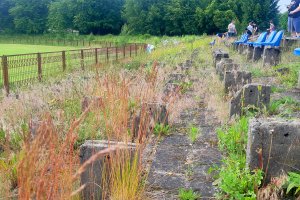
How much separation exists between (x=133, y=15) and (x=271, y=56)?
231 feet

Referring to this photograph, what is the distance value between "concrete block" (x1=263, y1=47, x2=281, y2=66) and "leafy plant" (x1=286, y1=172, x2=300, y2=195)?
6901mm

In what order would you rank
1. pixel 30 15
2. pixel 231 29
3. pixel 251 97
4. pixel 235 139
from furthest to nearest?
pixel 30 15 < pixel 231 29 < pixel 251 97 < pixel 235 139

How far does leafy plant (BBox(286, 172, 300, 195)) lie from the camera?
8.18 ft

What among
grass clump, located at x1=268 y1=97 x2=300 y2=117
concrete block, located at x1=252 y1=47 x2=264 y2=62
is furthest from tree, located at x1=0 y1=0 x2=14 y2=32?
grass clump, located at x1=268 y1=97 x2=300 y2=117

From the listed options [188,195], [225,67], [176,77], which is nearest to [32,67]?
[176,77]

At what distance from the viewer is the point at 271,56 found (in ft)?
30.2

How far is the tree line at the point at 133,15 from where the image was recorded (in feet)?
222

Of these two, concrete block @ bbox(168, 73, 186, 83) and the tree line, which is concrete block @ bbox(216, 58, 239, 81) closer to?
concrete block @ bbox(168, 73, 186, 83)

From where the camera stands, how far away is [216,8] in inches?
2778

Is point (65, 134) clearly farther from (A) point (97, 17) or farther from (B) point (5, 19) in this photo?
(B) point (5, 19)

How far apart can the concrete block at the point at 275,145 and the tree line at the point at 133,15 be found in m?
64.3

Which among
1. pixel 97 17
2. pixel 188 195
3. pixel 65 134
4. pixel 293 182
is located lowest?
pixel 188 195

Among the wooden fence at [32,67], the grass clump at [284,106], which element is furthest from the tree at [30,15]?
the grass clump at [284,106]

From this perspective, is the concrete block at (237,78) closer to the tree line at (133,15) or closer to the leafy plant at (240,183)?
the leafy plant at (240,183)
